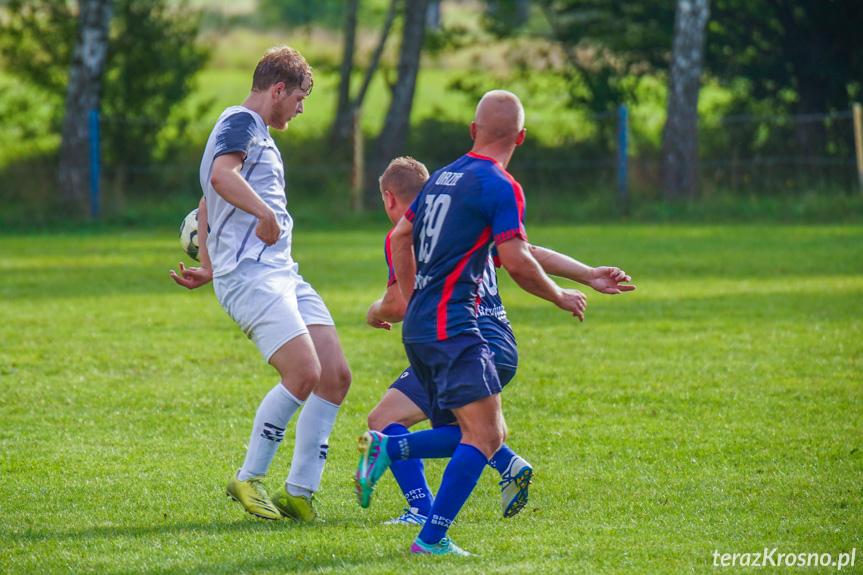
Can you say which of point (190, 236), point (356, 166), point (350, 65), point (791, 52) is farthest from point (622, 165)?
point (190, 236)

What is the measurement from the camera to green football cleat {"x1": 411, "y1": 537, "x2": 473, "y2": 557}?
12.1 feet

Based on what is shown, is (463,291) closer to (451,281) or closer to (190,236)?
(451,281)

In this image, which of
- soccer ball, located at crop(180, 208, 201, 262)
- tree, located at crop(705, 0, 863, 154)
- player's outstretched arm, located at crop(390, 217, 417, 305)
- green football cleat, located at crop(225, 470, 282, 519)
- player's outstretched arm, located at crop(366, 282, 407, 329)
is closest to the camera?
player's outstretched arm, located at crop(390, 217, 417, 305)

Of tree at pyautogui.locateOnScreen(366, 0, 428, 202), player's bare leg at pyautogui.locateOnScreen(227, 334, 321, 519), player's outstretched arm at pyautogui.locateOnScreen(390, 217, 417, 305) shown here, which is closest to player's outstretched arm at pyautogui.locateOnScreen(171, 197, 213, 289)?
player's bare leg at pyautogui.locateOnScreen(227, 334, 321, 519)

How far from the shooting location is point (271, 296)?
13.6ft

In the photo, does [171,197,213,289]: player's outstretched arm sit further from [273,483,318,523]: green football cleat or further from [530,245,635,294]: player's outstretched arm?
[530,245,635,294]: player's outstretched arm

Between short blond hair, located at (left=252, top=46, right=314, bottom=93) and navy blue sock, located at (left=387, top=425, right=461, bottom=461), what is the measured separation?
157cm

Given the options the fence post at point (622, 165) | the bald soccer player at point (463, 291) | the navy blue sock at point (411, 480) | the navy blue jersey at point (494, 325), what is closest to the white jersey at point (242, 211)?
the navy blue jersey at point (494, 325)

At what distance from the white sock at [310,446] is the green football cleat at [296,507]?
23 mm

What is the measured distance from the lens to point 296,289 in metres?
4.41

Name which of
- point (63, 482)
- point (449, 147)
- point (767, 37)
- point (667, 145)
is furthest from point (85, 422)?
point (767, 37)

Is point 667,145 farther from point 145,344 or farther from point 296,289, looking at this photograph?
point 296,289

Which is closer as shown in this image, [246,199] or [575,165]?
[246,199]

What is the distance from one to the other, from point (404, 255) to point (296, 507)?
1194 millimetres
